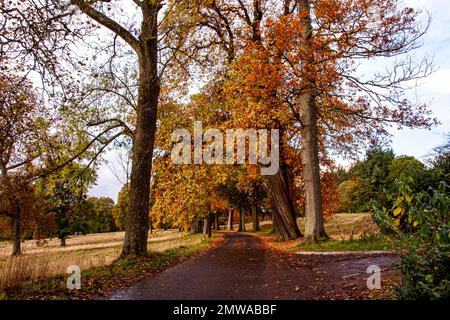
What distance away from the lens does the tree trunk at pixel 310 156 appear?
47.6 ft

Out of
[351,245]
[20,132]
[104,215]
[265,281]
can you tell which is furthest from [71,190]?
[104,215]

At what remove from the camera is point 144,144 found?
449 inches

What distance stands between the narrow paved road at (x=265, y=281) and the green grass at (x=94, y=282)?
0.48 metres

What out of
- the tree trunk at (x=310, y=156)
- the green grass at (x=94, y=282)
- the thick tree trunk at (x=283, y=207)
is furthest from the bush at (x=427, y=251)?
the thick tree trunk at (x=283, y=207)

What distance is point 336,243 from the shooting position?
1270 centimetres

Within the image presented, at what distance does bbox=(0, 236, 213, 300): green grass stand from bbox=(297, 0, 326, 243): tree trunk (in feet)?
23.1

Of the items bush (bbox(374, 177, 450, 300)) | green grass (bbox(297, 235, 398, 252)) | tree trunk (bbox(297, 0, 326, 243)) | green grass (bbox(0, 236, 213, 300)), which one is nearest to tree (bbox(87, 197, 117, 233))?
tree trunk (bbox(297, 0, 326, 243))

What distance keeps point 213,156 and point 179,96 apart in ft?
13.1

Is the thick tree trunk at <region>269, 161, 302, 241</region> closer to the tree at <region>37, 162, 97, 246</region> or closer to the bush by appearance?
the tree at <region>37, 162, 97, 246</region>

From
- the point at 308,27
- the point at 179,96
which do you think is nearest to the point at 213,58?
the point at 179,96

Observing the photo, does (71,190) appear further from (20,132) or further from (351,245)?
(351,245)

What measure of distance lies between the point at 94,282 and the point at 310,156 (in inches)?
424

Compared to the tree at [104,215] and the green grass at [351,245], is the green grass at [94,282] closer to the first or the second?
the green grass at [351,245]
